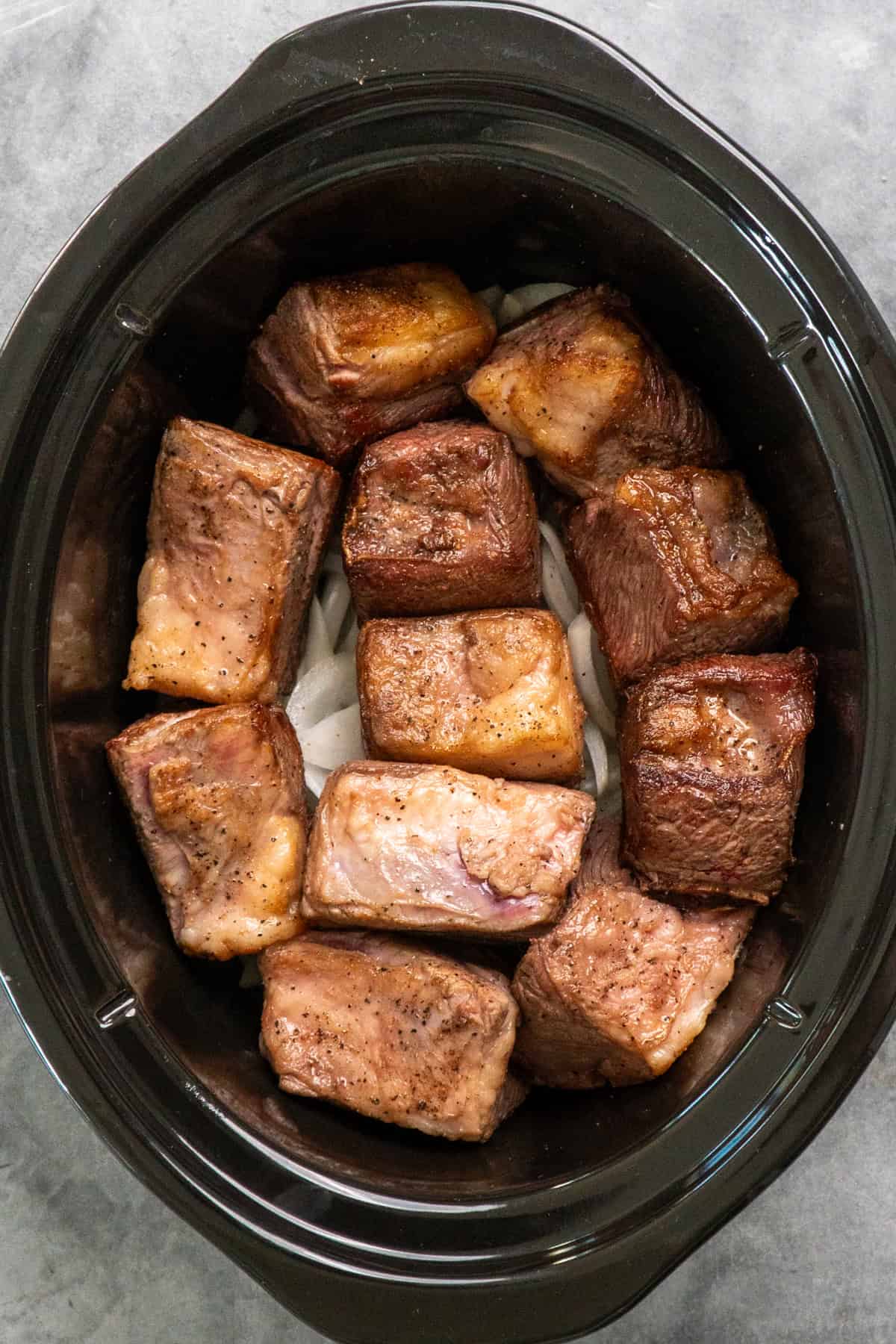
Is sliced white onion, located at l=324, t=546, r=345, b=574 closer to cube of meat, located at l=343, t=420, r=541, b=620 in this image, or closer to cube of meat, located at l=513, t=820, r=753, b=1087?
cube of meat, located at l=343, t=420, r=541, b=620

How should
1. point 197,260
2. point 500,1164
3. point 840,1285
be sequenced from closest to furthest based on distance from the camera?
point 197,260
point 500,1164
point 840,1285

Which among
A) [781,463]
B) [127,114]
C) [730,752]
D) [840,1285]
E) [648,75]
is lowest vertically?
[840,1285]

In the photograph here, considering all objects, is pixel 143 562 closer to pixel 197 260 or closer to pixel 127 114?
pixel 197 260

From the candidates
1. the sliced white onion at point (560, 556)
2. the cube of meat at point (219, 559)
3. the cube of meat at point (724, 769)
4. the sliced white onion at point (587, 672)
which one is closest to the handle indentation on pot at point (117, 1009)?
the cube of meat at point (219, 559)

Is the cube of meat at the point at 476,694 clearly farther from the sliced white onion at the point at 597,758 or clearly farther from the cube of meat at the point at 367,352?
the cube of meat at the point at 367,352

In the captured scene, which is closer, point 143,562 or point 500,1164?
point 500,1164

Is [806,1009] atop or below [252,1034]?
atop

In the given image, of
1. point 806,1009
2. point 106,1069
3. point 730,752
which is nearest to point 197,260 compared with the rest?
point 730,752
